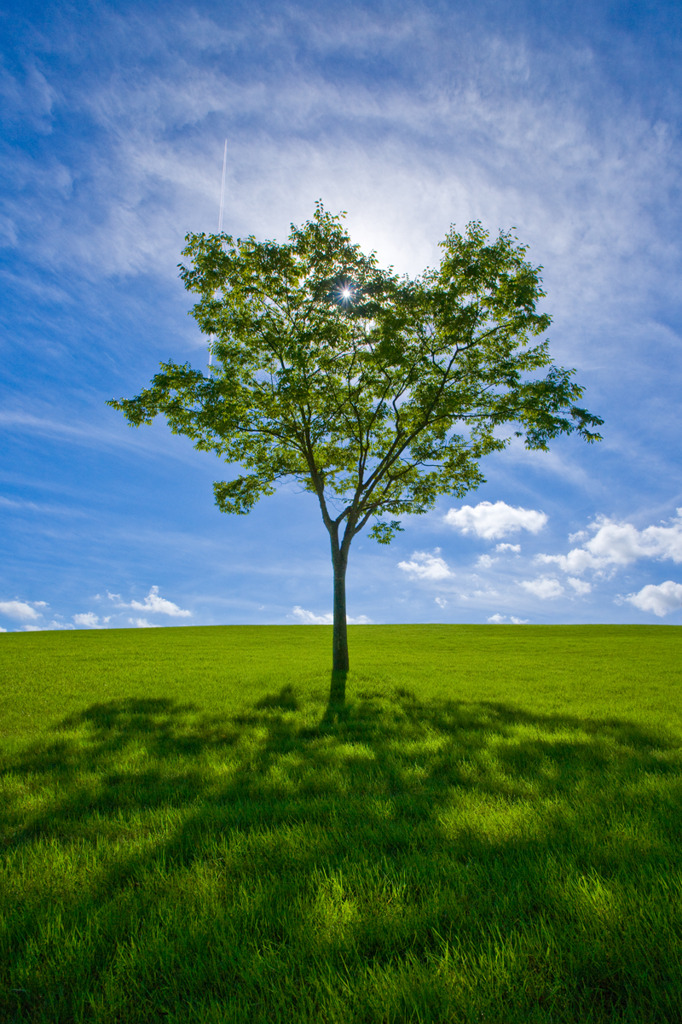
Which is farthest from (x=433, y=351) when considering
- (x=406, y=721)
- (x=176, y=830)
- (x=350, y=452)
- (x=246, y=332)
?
(x=176, y=830)

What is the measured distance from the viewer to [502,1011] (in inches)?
93.5

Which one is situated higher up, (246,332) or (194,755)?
(246,332)

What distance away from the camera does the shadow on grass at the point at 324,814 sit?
10.3 ft

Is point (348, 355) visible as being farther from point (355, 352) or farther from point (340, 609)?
point (340, 609)

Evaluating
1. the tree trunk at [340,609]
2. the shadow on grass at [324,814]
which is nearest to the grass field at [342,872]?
the shadow on grass at [324,814]

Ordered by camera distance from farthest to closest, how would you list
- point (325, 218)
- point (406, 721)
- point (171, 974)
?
1. point (325, 218)
2. point (406, 721)
3. point (171, 974)

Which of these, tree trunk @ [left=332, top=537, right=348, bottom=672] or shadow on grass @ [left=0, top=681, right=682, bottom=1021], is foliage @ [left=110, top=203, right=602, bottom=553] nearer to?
tree trunk @ [left=332, top=537, right=348, bottom=672]

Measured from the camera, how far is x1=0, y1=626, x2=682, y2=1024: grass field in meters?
2.57

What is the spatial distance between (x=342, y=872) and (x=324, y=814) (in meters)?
1.33

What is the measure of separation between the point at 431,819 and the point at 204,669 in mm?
16527

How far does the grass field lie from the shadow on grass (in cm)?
3

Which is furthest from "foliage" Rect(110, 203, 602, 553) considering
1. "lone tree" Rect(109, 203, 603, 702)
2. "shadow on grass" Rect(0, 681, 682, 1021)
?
"shadow on grass" Rect(0, 681, 682, 1021)

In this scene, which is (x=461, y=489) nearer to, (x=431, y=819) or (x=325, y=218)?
(x=325, y=218)

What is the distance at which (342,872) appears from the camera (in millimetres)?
3752
